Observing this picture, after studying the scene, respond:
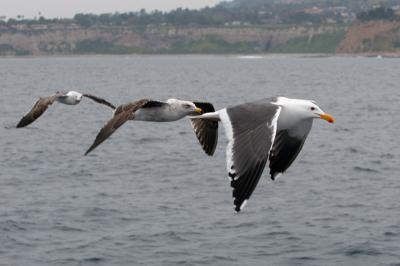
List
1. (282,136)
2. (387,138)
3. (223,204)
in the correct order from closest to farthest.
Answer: (282,136), (223,204), (387,138)

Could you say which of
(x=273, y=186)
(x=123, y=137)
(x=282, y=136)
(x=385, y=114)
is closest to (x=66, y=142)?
(x=123, y=137)

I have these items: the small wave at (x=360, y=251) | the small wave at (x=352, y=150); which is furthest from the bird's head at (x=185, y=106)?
the small wave at (x=352, y=150)

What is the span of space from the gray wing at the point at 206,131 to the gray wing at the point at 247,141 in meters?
2.40

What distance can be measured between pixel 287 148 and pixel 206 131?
1.65m

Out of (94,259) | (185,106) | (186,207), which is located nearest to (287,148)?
(185,106)

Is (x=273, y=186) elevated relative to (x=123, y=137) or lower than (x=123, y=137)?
elevated

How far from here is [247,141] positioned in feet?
50.2

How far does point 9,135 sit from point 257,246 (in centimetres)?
4738

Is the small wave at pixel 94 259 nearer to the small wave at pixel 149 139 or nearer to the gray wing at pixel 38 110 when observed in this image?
the gray wing at pixel 38 110

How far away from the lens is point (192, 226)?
34.4 meters

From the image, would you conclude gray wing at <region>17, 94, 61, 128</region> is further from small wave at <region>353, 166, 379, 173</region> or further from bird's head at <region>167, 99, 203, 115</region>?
small wave at <region>353, 166, 379, 173</region>

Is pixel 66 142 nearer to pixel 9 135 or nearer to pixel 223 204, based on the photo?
pixel 9 135

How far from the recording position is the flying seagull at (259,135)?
47.8ft

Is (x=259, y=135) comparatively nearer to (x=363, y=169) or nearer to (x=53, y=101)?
(x=53, y=101)
